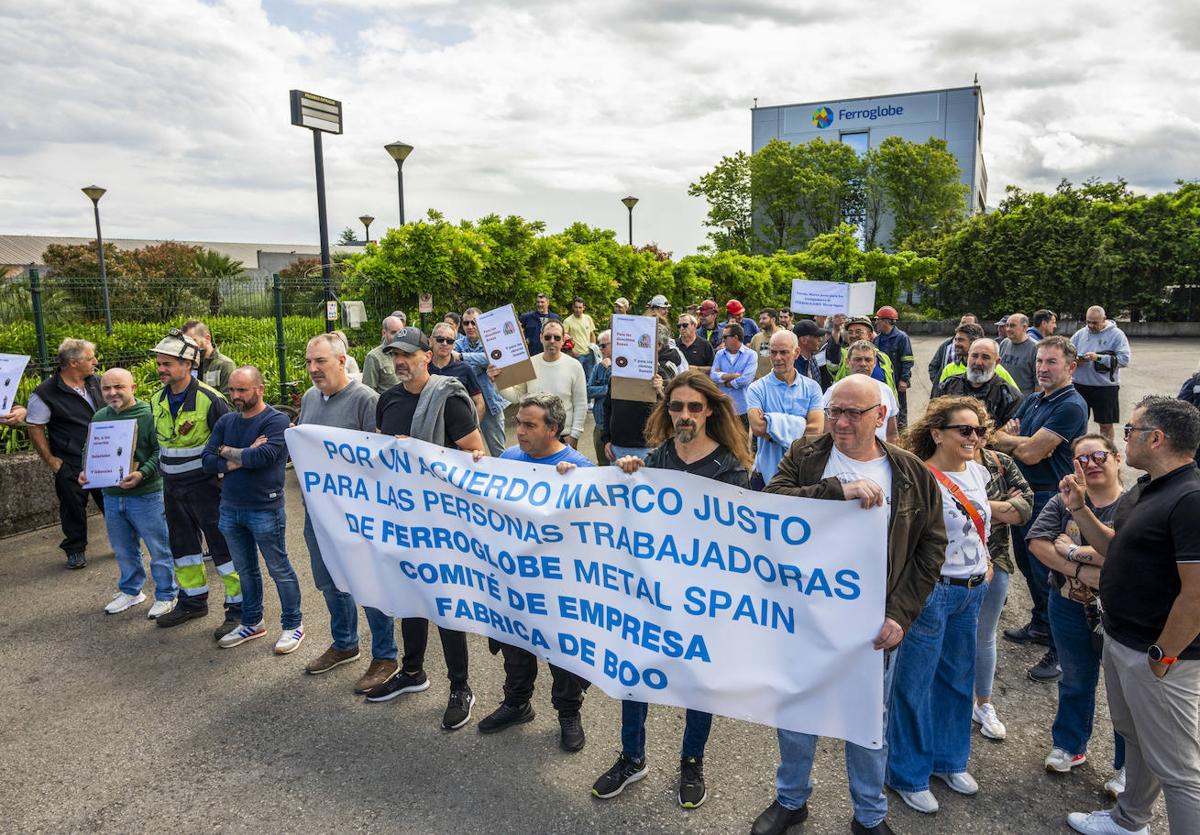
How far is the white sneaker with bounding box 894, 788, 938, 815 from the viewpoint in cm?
352

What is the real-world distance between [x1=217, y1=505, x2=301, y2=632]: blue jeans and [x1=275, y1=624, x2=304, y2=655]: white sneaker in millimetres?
41

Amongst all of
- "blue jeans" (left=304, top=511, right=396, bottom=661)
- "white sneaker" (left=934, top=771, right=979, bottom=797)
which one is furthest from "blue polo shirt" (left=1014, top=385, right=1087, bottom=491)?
"blue jeans" (left=304, top=511, right=396, bottom=661)

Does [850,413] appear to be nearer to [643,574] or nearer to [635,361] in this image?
[643,574]

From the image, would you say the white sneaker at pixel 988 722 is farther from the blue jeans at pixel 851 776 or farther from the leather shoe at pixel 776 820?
the leather shoe at pixel 776 820

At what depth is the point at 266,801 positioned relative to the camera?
3684 millimetres

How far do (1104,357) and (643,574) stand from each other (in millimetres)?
8894

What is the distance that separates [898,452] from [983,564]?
2.47 ft

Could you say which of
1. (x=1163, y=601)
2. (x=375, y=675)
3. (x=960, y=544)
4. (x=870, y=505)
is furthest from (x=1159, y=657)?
(x=375, y=675)

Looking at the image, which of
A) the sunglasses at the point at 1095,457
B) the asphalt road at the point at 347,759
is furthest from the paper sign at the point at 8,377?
the sunglasses at the point at 1095,457

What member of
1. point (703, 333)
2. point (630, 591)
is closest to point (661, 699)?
point (630, 591)

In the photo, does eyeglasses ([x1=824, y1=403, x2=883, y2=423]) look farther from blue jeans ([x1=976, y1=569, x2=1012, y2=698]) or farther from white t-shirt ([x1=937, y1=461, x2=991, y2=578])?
blue jeans ([x1=976, y1=569, x2=1012, y2=698])

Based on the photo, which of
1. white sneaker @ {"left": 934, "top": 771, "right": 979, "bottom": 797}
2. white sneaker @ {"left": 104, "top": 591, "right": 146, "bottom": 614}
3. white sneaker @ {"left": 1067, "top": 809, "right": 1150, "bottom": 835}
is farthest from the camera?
white sneaker @ {"left": 104, "top": 591, "right": 146, "bottom": 614}

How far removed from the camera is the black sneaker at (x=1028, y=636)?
5.21m

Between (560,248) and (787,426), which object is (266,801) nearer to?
(787,426)
